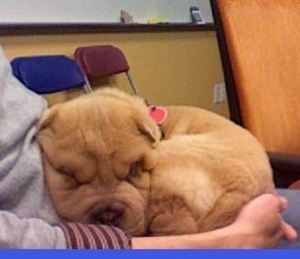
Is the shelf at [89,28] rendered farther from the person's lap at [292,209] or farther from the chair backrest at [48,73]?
the person's lap at [292,209]

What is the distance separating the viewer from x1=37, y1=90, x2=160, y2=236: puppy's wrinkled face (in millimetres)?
832

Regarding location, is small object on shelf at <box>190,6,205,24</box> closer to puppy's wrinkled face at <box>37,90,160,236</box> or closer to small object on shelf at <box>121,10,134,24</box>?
small object on shelf at <box>121,10,134,24</box>

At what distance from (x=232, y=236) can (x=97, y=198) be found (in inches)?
8.4

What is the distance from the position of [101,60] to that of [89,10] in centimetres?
31

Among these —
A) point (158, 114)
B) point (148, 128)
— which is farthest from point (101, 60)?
point (148, 128)

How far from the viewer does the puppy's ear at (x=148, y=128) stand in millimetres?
860

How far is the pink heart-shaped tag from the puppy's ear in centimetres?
5

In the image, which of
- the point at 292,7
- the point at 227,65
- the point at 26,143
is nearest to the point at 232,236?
the point at 26,143

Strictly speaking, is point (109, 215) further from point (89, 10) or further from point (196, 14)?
point (196, 14)

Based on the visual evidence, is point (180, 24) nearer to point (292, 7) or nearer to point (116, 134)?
point (292, 7)

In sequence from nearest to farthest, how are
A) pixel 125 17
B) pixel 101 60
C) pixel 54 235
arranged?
1. pixel 54 235
2. pixel 101 60
3. pixel 125 17

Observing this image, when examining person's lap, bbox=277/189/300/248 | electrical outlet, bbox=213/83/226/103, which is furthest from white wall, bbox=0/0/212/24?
person's lap, bbox=277/189/300/248

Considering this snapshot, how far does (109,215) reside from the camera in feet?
2.80

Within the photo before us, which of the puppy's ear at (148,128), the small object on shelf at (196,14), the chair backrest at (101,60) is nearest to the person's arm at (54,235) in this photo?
the puppy's ear at (148,128)
